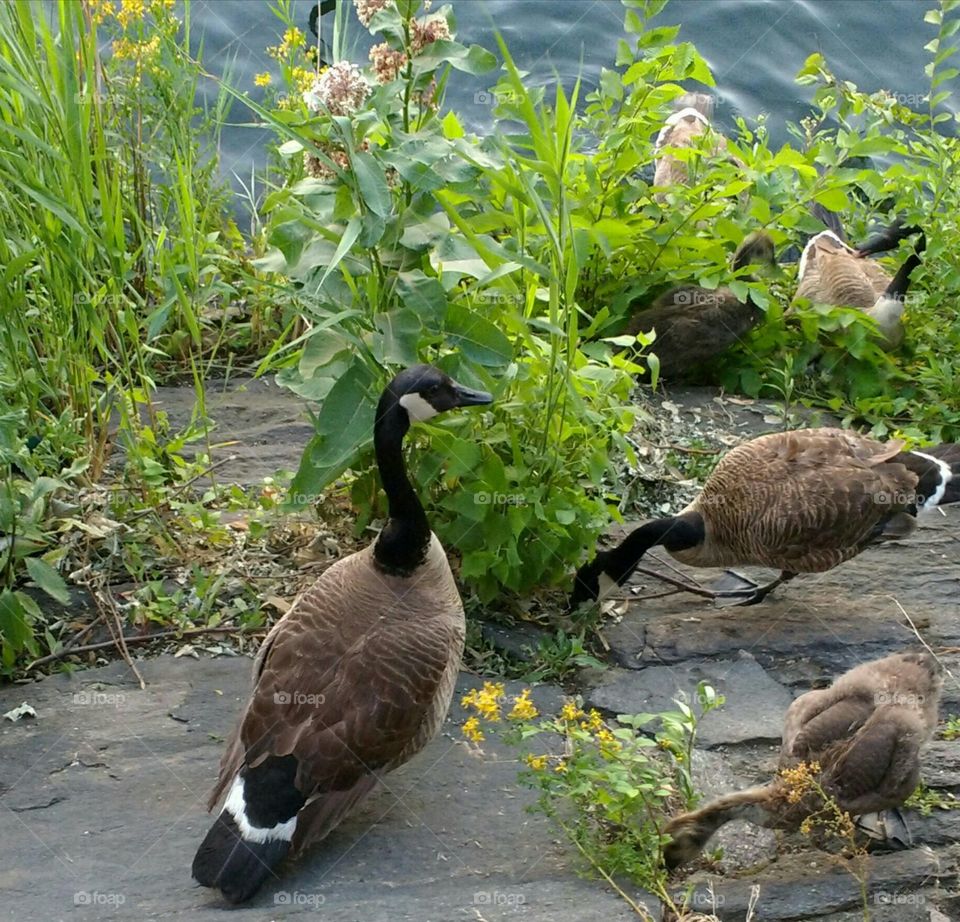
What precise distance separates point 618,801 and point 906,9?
13.0m

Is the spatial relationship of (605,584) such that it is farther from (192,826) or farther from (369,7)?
(369,7)

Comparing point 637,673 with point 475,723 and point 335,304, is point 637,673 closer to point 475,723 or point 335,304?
point 475,723

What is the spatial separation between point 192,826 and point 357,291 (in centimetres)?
203

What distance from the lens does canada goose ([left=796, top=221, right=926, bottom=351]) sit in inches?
311

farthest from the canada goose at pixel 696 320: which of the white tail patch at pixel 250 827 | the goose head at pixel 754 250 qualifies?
the white tail patch at pixel 250 827

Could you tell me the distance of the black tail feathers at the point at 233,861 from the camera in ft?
12.4

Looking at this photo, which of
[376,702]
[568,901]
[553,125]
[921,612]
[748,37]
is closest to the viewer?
[568,901]

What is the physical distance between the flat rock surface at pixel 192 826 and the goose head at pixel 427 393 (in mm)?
1200

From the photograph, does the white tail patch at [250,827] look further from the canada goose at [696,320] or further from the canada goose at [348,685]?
the canada goose at [696,320]

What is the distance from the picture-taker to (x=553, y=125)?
4.77 meters

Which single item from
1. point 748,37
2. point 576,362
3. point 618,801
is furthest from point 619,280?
point 748,37

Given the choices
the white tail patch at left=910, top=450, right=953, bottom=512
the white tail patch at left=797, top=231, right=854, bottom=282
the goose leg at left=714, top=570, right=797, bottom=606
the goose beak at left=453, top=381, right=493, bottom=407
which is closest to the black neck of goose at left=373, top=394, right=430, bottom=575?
the goose beak at left=453, top=381, right=493, bottom=407

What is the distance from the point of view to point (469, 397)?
4.59 metres

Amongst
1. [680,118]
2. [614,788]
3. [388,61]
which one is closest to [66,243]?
[388,61]
